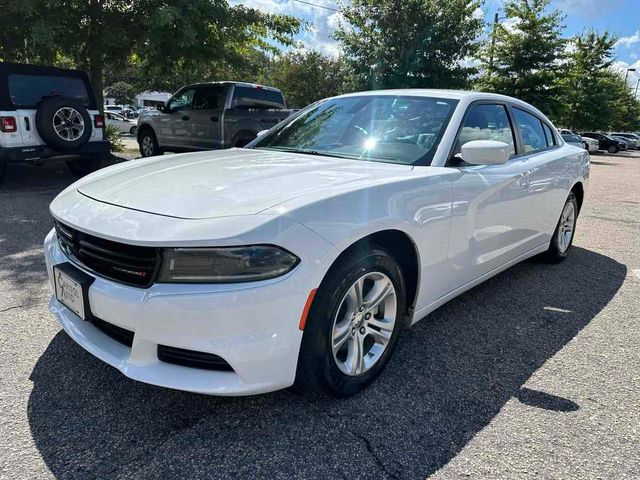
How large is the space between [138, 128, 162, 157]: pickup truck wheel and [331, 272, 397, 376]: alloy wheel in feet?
33.9

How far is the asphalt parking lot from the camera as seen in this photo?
1.99 m

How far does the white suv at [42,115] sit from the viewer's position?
7047 mm

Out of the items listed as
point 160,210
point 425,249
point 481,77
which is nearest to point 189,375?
point 160,210

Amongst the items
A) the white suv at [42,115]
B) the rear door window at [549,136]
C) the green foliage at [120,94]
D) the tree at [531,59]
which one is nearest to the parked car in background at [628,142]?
the tree at [531,59]

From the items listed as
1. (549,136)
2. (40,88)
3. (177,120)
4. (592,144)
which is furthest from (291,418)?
(592,144)

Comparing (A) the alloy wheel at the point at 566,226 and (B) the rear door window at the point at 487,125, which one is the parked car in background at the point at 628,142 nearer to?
(A) the alloy wheel at the point at 566,226

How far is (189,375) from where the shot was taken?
1986mm

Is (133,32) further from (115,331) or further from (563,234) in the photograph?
(115,331)

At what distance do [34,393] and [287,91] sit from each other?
42.2 m

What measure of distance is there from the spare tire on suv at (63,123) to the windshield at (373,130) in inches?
194

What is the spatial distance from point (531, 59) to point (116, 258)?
85.3ft

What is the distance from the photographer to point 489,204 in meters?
3.18

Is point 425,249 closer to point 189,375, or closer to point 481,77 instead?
point 189,375

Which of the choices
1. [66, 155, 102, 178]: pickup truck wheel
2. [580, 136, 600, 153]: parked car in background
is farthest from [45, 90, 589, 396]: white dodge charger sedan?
[580, 136, 600, 153]: parked car in background
